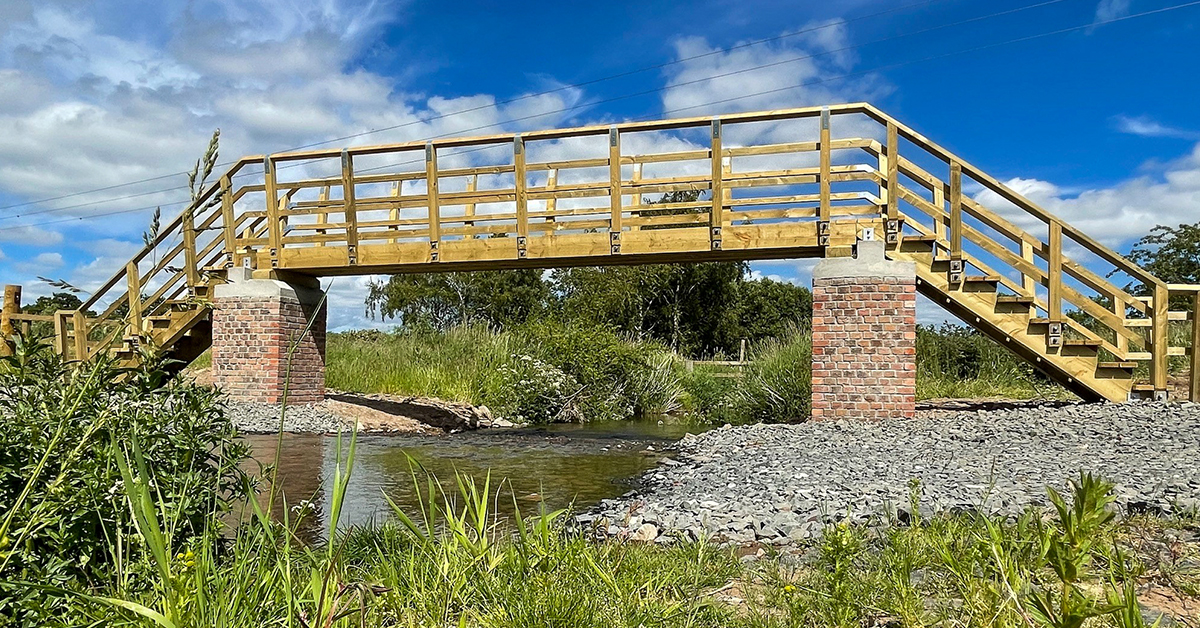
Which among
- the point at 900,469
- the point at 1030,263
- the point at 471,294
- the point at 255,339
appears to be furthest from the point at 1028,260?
the point at 471,294

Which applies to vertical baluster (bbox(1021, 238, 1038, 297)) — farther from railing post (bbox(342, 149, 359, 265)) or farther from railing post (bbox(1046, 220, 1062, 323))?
railing post (bbox(342, 149, 359, 265))

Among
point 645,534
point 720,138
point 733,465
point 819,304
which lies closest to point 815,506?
point 645,534

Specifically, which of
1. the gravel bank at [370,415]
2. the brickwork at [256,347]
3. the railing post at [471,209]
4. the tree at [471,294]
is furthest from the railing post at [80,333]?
the tree at [471,294]

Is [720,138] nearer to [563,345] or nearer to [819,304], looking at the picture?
[819,304]

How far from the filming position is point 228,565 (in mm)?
2738

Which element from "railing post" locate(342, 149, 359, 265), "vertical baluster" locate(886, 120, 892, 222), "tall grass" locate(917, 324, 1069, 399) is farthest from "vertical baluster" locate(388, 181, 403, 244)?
"tall grass" locate(917, 324, 1069, 399)

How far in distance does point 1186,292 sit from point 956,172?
2.83 meters

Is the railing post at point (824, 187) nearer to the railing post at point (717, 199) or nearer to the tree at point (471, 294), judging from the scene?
the railing post at point (717, 199)

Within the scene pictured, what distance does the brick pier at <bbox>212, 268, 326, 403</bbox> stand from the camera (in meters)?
13.3

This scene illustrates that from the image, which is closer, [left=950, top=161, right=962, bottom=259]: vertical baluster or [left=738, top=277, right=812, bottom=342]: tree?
[left=950, top=161, right=962, bottom=259]: vertical baluster

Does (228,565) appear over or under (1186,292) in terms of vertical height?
under

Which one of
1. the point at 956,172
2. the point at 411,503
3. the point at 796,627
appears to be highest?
the point at 956,172

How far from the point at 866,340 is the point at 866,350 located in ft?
0.40

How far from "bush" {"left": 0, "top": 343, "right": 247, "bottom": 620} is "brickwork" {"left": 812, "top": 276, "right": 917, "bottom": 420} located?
8.54 meters
